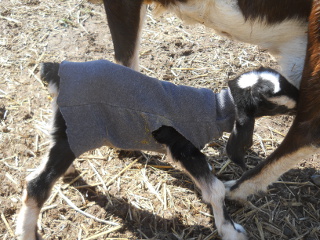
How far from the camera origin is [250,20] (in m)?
3.02

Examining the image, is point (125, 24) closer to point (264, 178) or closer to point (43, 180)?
point (43, 180)

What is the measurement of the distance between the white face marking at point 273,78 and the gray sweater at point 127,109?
29 cm

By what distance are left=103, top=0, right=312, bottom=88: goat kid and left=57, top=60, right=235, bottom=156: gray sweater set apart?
50 centimetres

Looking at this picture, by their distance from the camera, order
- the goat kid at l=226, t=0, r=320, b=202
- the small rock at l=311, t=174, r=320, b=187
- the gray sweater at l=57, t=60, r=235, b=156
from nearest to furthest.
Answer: the goat kid at l=226, t=0, r=320, b=202 → the gray sweater at l=57, t=60, r=235, b=156 → the small rock at l=311, t=174, r=320, b=187

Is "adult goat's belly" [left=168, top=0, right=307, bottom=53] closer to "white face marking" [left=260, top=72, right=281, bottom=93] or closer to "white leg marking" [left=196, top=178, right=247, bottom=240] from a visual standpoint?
"white face marking" [left=260, top=72, right=281, bottom=93]

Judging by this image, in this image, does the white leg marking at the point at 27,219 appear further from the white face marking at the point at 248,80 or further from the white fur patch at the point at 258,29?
the white fur patch at the point at 258,29

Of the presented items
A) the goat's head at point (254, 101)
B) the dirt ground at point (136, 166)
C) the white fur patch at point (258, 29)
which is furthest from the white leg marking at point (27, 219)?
the white fur patch at point (258, 29)

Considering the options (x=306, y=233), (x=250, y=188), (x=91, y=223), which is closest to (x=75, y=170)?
(x=91, y=223)

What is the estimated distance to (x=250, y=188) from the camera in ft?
10.7

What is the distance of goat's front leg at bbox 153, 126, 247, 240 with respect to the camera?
9.57 feet

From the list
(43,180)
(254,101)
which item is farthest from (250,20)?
(43,180)

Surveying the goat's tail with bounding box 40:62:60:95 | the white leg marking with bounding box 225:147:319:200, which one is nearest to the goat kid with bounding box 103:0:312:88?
the white leg marking with bounding box 225:147:319:200

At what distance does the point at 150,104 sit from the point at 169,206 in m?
0.89

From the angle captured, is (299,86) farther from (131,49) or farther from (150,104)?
(131,49)
